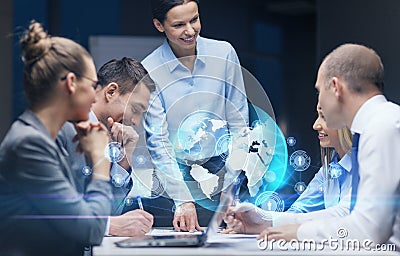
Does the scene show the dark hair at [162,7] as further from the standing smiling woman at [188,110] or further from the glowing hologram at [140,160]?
the glowing hologram at [140,160]

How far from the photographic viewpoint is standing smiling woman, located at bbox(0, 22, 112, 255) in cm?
214

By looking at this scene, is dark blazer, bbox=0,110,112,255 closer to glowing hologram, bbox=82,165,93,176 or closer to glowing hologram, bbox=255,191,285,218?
glowing hologram, bbox=82,165,93,176

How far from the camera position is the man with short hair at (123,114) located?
264 cm

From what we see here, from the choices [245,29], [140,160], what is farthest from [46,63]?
[245,29]

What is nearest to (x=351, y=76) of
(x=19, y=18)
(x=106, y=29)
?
(x=19, y=18)

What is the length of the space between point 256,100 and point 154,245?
4.35 ft

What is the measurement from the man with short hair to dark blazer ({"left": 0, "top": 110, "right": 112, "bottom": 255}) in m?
0.29

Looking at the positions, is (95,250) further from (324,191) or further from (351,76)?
(324,191)

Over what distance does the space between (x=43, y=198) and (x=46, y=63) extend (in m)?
0.40

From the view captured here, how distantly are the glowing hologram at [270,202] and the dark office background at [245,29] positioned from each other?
0.13 meters

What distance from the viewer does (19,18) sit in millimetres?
Answer: 3533

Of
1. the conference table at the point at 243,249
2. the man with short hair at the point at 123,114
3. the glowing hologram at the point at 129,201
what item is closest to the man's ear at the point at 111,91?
Answer: the man with short hair at the point at 123,114

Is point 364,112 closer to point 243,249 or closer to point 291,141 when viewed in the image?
point 243,249

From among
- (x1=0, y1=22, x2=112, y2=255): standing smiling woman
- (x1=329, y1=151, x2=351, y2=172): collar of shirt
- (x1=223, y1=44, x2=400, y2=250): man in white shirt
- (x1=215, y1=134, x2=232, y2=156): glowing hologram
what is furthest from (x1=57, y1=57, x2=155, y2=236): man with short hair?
(x1=329, y1=151, x2=351, y2=172): collar of shirt
